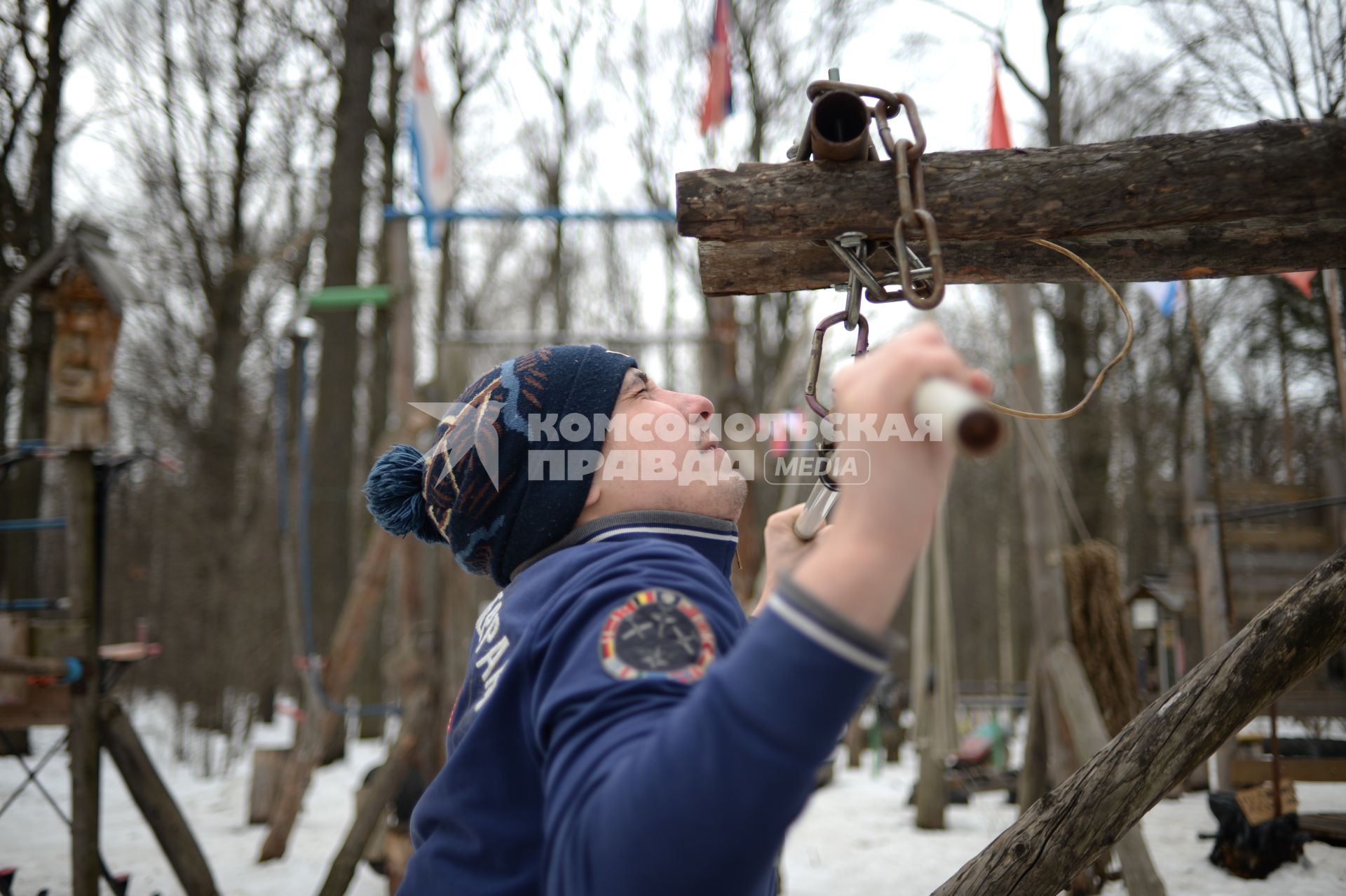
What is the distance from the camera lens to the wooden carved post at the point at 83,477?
364 cm

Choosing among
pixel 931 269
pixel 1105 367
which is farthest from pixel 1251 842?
pixel 931 269

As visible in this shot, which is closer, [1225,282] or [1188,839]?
[1188,839]

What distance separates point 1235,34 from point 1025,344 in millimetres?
1710

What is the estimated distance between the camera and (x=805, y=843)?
5758mm

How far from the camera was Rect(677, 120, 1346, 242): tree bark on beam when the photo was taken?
1.51 m

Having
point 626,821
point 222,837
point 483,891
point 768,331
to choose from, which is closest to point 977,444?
point 626,821

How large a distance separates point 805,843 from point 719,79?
6.09 metres

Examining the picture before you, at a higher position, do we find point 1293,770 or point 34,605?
point 34,605

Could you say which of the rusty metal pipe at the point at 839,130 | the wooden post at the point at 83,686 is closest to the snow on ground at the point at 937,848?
the rusty metal pipe at the point at 839,130

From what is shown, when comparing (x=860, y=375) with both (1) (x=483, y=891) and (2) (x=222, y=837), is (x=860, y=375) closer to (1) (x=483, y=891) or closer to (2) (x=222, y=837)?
(1) (x=483, y=891)

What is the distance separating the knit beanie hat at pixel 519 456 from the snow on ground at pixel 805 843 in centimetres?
281

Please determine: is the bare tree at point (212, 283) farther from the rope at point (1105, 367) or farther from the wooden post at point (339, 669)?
the rope at point (1105, 367)

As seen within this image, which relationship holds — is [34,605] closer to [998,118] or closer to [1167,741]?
[1167,741]

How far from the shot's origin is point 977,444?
741 mm
